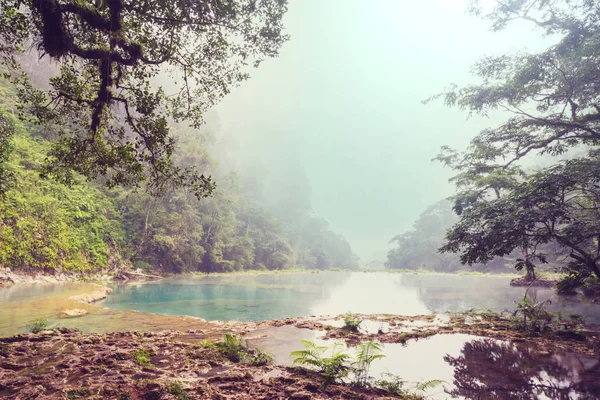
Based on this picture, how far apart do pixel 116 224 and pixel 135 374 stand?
93.5 feet

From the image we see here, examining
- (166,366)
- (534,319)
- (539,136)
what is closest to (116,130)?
(166,366)

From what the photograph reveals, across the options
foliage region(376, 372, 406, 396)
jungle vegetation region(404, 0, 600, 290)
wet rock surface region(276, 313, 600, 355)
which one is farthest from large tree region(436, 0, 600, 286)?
foliage region(376, 372, 406, 396)

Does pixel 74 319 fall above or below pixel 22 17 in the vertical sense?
below

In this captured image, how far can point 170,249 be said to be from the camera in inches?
1302

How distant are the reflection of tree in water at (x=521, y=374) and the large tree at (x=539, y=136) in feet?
11.9

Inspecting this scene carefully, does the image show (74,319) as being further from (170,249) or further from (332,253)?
(332,253)

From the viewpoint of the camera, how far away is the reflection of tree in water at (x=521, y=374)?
4.88m

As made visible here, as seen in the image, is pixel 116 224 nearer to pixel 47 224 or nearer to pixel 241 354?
pixel 47 224

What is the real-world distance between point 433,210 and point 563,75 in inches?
2775

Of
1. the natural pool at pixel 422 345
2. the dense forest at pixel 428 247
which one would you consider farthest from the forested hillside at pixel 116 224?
the dense forest at pixel 428 247

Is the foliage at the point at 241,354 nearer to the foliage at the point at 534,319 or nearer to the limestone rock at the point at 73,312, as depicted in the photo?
the limestone rock at the point at 73,312

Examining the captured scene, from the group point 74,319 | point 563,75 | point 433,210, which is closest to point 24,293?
point 74,319

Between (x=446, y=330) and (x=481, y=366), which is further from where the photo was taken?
(x=446, y=330)

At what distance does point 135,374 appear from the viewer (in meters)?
4.99
